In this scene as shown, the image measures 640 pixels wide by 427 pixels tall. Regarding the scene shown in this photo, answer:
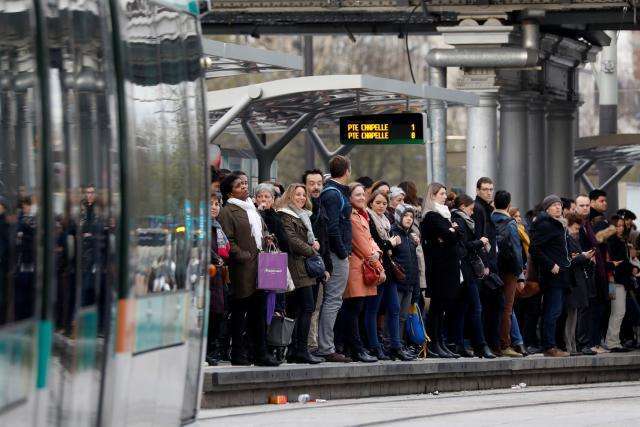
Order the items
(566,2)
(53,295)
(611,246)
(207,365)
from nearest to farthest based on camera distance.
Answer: (53,295), (207,365), (611,246), (566,2)

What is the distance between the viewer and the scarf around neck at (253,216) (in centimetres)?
1567

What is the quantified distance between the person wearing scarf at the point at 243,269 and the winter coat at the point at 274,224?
0.12 metres

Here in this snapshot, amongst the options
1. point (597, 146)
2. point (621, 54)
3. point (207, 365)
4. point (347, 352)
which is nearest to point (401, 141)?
point (347, 352)

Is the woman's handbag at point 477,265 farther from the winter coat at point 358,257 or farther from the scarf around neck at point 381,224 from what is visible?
the winter coat at point 358,257

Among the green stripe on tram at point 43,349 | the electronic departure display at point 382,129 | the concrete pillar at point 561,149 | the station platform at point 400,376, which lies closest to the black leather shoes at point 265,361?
the station platform at point 400,376

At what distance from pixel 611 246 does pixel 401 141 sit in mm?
2675

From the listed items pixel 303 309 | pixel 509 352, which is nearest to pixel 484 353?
pixel 509 352

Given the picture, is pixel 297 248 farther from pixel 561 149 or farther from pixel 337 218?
pixel 561 149

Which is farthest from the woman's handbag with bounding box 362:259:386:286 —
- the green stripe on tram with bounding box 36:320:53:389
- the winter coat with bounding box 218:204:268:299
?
the green stripe on tram with bounding box 36:320:53:389

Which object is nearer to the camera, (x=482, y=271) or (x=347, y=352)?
(x=347, y=352)

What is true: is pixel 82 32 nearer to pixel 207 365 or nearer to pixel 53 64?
pixel 53 64

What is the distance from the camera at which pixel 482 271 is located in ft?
63.3

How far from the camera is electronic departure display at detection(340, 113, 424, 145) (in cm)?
2250

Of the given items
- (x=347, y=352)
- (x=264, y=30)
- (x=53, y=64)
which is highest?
(x=264, y=30)
